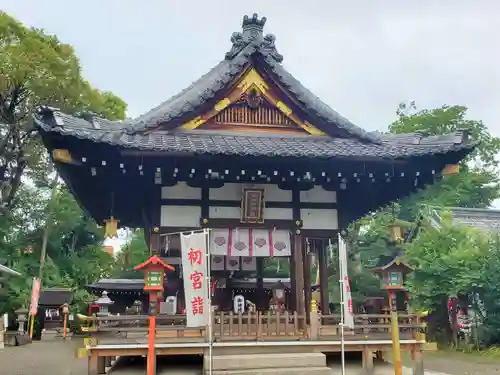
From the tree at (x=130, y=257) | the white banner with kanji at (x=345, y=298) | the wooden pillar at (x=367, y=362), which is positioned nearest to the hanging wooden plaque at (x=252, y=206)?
the white banner with kanji at (x=345, y=298)

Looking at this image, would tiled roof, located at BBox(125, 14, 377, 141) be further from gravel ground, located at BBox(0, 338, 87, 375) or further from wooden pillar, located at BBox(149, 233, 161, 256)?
gravel ground, located at BBox(0, 338, 87, 375)

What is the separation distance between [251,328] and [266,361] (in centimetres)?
77

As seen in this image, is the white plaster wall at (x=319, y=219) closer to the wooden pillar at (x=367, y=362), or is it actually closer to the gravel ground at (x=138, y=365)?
the wooden pillar at (x=367, y=362)

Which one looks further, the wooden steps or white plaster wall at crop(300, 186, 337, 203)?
white plaster wall at crop(300, 186, 337, 203)

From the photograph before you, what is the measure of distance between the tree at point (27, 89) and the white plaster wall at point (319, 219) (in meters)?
20.0

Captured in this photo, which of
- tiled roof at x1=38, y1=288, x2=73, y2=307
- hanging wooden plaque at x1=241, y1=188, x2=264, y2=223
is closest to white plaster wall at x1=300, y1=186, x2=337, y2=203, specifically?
hanging wooden plaque at x1=241, y1=188, x2=264, y2=223

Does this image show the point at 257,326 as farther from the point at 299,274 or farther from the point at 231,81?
the point at 231,81

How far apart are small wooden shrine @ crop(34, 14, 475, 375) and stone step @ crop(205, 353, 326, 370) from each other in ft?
1.69

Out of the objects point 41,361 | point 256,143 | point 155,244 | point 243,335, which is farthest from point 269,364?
point 41,361

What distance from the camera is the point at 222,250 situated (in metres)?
10.6

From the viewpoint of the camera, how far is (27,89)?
27062 millimetres

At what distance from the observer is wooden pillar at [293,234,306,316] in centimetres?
1052

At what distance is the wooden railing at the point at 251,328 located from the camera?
934 centimetres

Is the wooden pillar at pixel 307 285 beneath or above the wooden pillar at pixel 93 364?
above
